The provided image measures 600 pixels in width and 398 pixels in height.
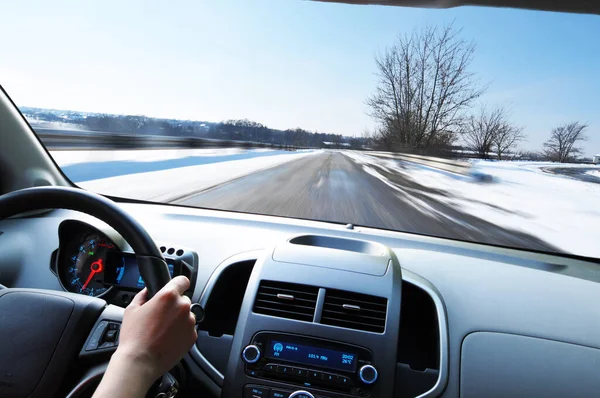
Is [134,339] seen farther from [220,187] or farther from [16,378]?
[220,187]

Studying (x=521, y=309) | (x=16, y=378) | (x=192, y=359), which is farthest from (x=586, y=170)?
(x=16, y=378)

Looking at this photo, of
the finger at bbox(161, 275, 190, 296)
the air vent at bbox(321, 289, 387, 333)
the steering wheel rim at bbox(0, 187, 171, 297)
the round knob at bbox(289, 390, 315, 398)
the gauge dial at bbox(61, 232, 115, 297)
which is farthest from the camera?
the gauge dial at bbox(61, 232, 115, 297)

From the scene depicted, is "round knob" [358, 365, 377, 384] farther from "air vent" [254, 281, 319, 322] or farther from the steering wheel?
the steering wheel

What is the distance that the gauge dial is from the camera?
2674 millimetres

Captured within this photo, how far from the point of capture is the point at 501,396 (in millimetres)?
1982

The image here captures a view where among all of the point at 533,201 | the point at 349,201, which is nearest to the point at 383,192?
the point at 349,201

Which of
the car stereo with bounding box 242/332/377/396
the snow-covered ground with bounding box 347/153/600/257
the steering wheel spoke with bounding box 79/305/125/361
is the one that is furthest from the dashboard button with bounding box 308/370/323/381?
the snow-covered ground with bounding box 347/153/600/257

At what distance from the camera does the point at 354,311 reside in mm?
2154

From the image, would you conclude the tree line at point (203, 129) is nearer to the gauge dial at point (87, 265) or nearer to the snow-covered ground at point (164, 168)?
the snow-covered ground at point (164, 168)

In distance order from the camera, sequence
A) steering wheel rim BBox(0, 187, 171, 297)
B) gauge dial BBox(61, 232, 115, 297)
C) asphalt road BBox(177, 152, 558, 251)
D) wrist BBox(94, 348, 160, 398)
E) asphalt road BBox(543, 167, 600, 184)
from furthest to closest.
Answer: asphalt road BBox(177, 152, 558, 251) → asphalt road BBox(543, 167, 600, 184) → gauge dial BBox(61, 232, 115, 297) → steering wheel rim BBox(0, 187, 171, 297) → wrist BBox(94, 348, 160, 398)

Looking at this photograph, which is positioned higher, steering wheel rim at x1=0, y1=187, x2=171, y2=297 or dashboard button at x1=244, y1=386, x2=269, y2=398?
steering wheel rim at x1=0, y1=187, x2=171, y2=297

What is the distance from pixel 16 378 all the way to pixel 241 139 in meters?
2.90

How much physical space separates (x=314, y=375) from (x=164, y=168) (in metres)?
3.41

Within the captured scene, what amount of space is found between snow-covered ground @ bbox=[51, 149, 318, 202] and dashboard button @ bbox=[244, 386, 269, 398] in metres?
1.96
